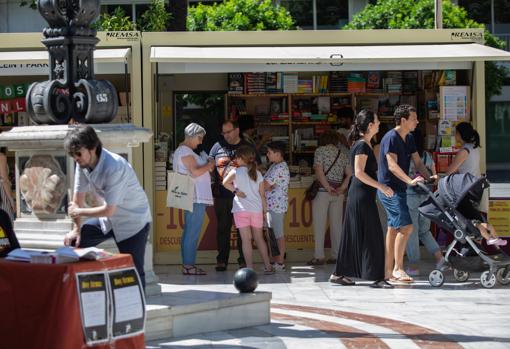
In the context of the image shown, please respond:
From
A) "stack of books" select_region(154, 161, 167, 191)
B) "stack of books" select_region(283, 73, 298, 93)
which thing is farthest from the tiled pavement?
"stack of books" select_region(283, 73, 298, 93)

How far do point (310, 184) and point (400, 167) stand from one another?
8.06 feet

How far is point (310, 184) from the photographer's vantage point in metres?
13.7

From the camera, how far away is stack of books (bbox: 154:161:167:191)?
13.6 m

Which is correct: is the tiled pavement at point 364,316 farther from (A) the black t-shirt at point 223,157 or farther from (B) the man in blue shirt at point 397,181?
(A) the black t-shirt at point 223,157

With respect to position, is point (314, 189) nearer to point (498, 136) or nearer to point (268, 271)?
point (268, 271)

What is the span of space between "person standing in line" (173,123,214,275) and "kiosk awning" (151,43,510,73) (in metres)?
0.97

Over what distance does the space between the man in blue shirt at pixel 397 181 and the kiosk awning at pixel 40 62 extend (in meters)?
3.52

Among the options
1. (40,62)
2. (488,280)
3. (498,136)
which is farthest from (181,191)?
(498,136)

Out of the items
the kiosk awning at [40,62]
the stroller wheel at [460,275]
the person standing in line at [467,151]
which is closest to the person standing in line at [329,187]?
the person standing in line at [467,151]

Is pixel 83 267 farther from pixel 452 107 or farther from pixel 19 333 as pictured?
pixel 452 107

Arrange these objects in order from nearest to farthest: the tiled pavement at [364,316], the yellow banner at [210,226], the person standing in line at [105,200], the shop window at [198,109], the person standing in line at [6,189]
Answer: the person standing in line at [105,200] → the tiled pavement at [364,316] → the person standing in line at [6,189] → the yellow banner at [210,226] → the shop window at [198,109]

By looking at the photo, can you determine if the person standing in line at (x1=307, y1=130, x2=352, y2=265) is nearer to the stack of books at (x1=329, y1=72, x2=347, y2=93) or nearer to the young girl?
the young girl

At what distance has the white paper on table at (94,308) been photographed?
6223mm

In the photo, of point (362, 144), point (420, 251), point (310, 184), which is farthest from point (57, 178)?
point (420, 251)
